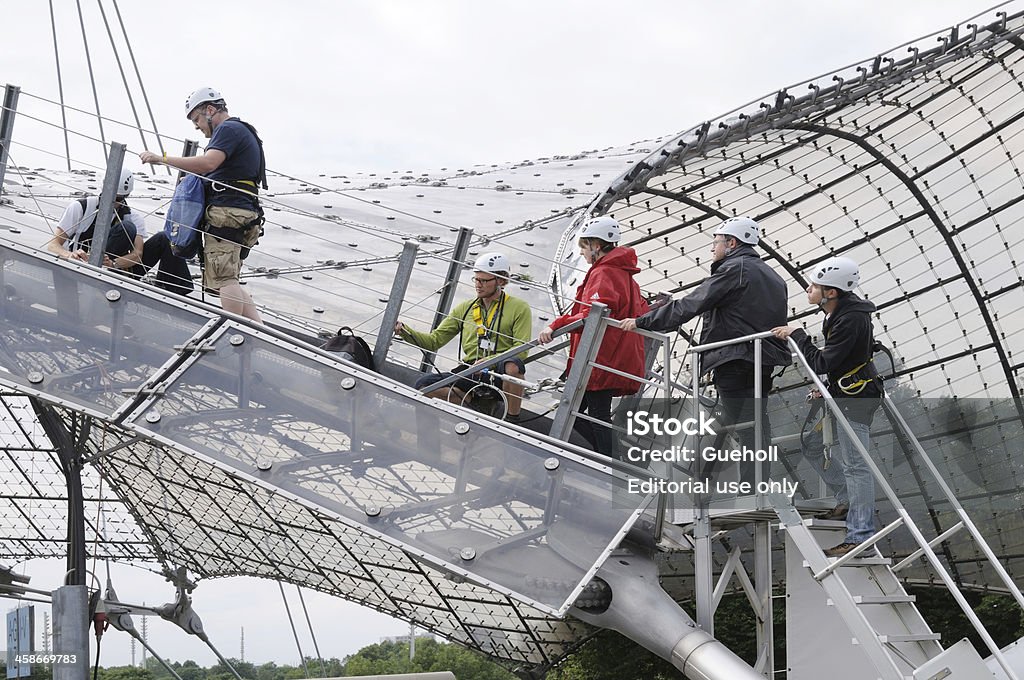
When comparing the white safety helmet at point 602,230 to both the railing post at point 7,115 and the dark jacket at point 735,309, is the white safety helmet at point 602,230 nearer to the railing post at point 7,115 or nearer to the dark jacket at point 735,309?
the dark jacket at point 735,309

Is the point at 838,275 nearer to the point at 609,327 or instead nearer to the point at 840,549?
the point at 609,327

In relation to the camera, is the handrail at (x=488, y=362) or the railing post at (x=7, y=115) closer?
the handrail at (x=488, y=362)

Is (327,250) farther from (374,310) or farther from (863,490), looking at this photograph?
(863,490)

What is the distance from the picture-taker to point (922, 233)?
26359 millimetres

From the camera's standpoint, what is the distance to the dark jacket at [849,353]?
9.29 meters

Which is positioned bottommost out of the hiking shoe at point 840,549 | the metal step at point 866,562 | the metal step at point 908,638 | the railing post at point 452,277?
the metal step at point 908,638

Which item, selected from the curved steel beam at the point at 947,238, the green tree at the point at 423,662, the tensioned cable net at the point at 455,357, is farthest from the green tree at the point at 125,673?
the curved steel beam at the point at 947,238

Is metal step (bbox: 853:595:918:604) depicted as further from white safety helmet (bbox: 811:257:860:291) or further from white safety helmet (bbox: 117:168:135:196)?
white safety helmet (bbox: 117:168:135:196)

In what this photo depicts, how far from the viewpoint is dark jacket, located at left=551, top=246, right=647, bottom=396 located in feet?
32.8

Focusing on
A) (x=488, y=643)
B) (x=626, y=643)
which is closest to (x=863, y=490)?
(x=488, y=643)

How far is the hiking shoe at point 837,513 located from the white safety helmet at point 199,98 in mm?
6645

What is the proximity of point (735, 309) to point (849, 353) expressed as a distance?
0.96m

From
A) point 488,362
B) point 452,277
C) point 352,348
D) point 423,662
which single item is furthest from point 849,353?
point 423,662

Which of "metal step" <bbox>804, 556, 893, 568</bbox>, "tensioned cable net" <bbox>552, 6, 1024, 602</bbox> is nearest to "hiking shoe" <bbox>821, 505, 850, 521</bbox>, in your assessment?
"metal step" <bbox>804, 556, 893, 568</bbox>
